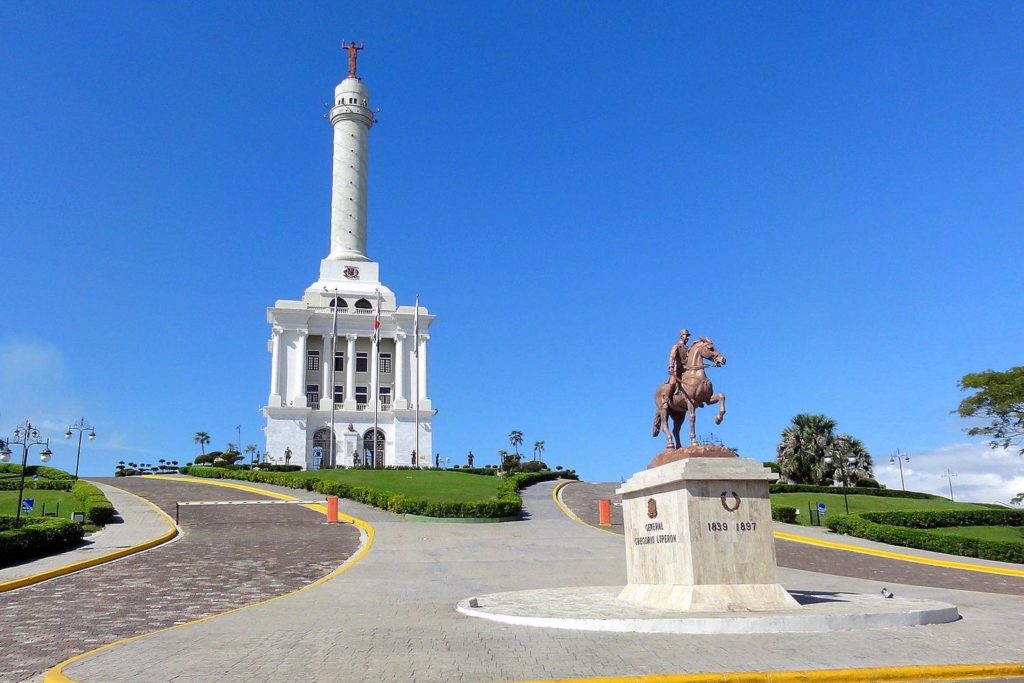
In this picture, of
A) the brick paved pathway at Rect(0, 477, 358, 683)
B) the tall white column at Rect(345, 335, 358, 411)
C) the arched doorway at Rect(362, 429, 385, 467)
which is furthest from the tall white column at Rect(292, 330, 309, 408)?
the brick paved pathway at Rect(0, 477, 358, 683)

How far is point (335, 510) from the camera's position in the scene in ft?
101

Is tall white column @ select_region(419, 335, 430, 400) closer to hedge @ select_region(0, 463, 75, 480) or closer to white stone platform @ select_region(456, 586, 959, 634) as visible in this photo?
hedge @ select_region(0, 463, 75, 480)

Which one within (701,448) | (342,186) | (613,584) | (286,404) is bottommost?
(613,584)

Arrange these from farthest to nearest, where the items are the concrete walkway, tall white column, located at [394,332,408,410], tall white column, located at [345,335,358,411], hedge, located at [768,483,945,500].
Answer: tall white column, located at [345,335,358,411], tall white column, located at [394,332,408,410], hedge, located at [768,483,945,500], the concrete walkway

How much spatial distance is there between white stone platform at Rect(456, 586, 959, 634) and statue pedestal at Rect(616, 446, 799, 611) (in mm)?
439

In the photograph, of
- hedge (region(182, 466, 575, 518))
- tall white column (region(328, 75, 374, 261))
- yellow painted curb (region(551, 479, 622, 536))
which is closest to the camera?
yellow painted curb (region(551, 479, 622, 536))

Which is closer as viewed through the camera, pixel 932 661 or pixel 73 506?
pixel 932 661

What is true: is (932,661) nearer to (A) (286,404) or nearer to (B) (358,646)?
(B) (358,646)

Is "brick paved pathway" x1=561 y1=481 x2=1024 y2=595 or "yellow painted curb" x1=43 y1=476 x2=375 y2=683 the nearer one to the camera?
"yellow painted curb" x1=43 y1=476 x2=375 y2=683

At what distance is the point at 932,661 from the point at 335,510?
25.1m

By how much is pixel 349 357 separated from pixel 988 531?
177 feet

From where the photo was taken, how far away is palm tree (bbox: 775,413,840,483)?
55469mm

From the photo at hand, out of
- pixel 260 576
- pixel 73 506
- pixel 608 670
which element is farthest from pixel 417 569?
pixel 73 506

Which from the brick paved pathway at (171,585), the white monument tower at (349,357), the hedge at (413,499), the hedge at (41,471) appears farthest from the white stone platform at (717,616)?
the white monument tower at (349,357)
